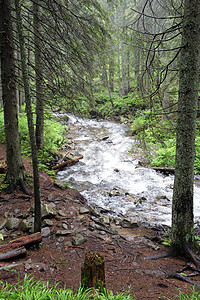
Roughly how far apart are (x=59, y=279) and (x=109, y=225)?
2696mm

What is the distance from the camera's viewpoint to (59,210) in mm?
5746

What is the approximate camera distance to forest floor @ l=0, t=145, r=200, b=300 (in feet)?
9.95

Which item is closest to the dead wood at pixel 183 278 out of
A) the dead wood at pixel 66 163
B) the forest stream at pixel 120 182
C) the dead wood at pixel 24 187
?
the forest stream at pixel 120 182

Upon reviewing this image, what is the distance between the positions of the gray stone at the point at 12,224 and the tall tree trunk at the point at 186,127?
12.0ft

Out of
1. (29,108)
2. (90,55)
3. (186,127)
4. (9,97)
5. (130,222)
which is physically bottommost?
(130,222)

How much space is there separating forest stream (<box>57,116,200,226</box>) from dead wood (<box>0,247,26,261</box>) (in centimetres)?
359

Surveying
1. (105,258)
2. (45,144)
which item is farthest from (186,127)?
(45,144)

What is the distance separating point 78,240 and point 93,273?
2.06m

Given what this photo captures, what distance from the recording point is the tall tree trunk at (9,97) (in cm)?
500

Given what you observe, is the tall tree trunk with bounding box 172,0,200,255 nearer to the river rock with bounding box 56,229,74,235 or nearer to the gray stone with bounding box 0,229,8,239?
the river rock with bounding box 56,229,74,235

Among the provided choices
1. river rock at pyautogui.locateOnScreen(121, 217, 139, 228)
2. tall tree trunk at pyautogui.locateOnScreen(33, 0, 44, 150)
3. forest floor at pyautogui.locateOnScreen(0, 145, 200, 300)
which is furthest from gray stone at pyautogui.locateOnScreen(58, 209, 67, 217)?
tall tree trunk at pyautogui.locateOnScreen(33, 0, 44, 150)

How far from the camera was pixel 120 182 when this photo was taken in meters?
9.25

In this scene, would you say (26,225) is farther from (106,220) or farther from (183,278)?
(183,278)

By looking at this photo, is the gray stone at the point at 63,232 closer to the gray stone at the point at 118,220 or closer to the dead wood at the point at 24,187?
the gray stone at the point at 118,220
